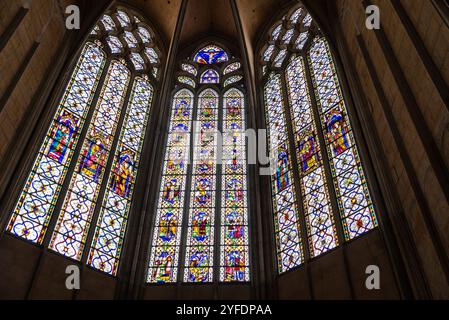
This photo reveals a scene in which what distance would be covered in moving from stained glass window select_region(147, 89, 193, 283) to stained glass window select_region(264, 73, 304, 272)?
7.60 feet

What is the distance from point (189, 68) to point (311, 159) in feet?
23.3

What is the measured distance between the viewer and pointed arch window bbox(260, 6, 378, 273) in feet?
Result: 32.2

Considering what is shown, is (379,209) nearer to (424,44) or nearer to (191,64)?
(424,44)

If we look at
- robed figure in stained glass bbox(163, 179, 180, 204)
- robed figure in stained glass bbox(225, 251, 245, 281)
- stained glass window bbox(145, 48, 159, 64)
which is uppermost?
stained glass window bbox(145, 48, 159, 64)

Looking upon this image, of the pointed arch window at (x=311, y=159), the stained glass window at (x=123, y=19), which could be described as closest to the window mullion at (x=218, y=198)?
the pointed arch window at (x=311, y=159)

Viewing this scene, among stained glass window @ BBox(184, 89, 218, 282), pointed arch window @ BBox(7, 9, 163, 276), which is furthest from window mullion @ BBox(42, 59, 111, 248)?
stained glass window @ BBox(184, 89, 218, 282)

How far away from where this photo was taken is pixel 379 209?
8.66 m

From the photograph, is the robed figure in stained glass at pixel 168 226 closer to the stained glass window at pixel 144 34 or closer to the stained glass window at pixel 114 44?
the stained glass window at pixel 114 44

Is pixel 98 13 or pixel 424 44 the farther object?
pixel 98 13

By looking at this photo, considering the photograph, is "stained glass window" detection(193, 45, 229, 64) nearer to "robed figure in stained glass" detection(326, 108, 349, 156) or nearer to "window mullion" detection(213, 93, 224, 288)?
"window mullion" detection(213, 93, 224, 288)

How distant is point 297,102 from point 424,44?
19.0 ft

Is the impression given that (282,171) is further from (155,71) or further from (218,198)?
(155,71)
